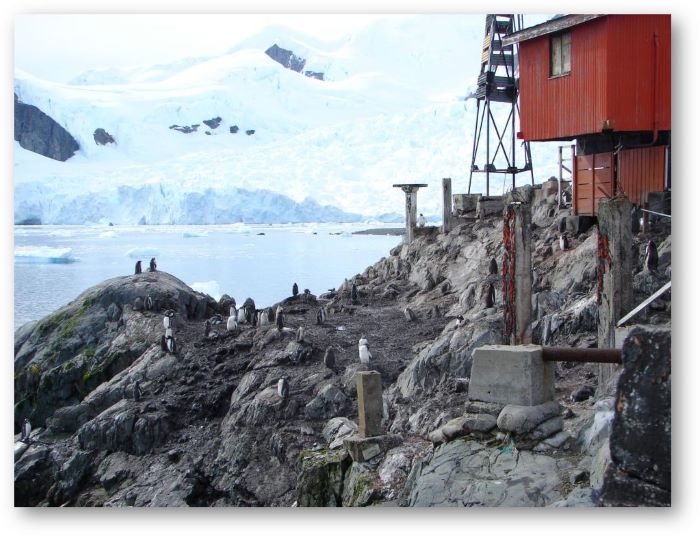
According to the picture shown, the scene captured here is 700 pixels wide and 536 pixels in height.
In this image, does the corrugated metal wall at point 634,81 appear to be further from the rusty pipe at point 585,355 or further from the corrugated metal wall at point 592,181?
the rusty pipe at point 585,355

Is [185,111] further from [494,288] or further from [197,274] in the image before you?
[494,288]

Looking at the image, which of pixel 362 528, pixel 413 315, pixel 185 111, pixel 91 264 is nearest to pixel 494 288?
pixel 413 315

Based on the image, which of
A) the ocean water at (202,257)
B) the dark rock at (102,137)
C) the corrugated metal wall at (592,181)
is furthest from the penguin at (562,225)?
the dark rock at (102,137)

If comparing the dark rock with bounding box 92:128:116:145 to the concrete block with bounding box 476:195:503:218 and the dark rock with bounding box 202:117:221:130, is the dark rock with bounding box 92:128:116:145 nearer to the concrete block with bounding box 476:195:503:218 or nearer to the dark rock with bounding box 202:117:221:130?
the dark rock with bounding box 202:117:221:130

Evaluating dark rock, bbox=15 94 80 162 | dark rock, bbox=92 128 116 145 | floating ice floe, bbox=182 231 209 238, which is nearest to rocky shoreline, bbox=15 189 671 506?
dark rock, bbox=15 94 80 162

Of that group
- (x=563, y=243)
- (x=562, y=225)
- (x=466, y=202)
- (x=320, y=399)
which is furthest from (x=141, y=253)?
(x=563, y=243)
